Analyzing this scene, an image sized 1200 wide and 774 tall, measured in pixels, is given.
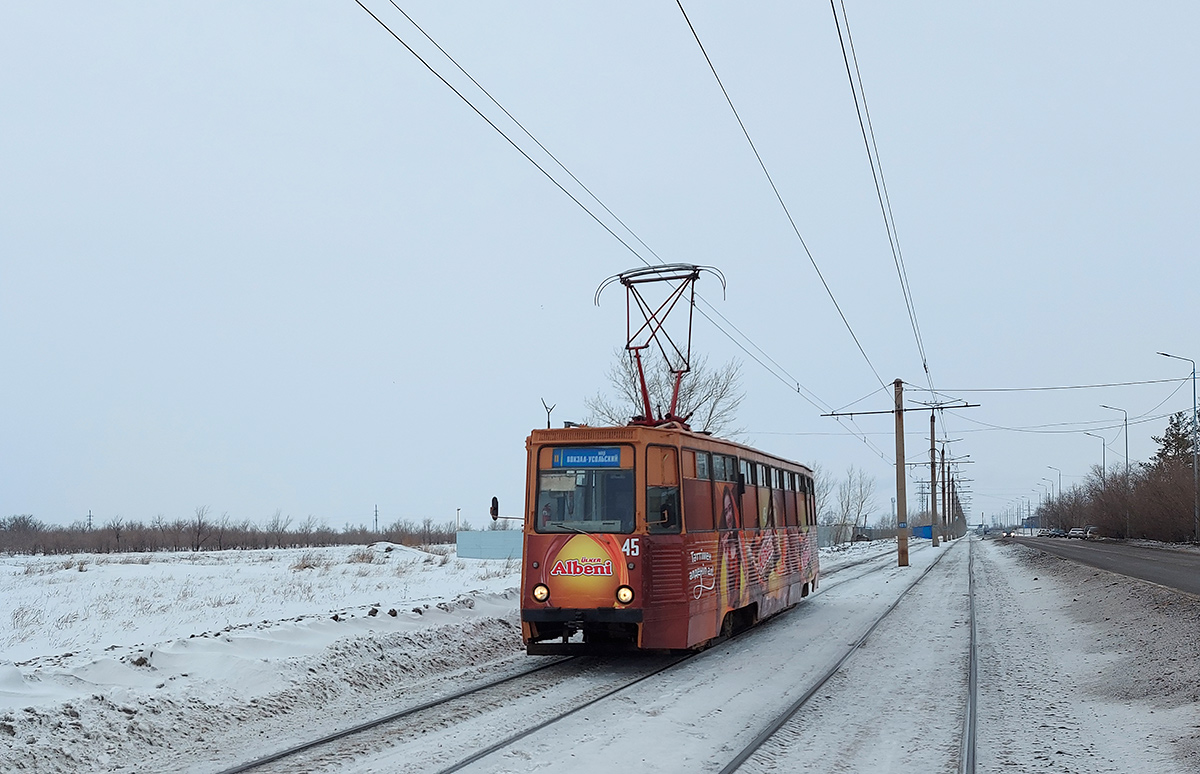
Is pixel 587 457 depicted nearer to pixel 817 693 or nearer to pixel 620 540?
pixel 620 540

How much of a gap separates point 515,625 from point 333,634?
159 inches

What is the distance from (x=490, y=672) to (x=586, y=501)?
2.41 metres

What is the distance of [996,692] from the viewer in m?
10.7

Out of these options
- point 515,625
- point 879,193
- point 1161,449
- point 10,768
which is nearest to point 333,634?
point 515,625

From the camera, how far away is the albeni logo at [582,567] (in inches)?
484

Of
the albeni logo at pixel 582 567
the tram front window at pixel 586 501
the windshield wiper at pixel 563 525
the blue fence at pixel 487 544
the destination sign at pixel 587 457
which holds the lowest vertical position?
the blue fence at pixel 487 544

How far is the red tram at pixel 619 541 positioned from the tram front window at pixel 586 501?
13mm

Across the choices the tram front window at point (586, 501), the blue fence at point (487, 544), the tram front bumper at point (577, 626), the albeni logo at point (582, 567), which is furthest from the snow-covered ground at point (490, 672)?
the blue fence at point (487, 544)

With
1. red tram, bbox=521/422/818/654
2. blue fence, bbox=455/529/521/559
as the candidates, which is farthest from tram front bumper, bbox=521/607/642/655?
blue fence, bbox=455/529/521/559

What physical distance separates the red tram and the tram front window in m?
0.01

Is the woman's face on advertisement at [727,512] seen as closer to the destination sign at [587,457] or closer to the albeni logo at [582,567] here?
the destination sign at [587,457]

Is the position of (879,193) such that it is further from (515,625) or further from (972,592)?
(972,592)

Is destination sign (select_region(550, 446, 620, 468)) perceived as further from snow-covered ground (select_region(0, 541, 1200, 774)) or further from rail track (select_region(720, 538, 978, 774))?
rail track (select_region(720, 538, 978, 774))

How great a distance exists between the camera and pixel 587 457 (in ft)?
42.1
